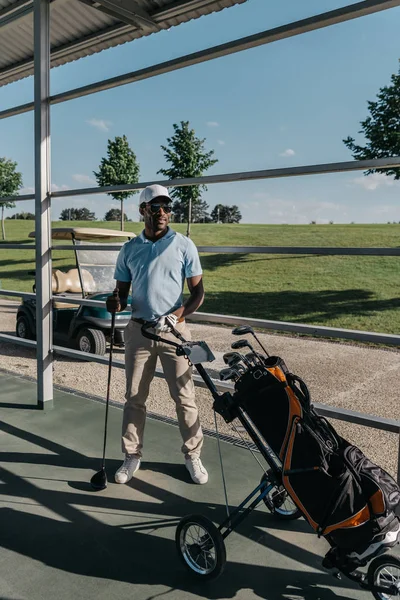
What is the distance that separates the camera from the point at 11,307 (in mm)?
15039

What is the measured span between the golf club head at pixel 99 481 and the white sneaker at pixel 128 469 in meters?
0.09

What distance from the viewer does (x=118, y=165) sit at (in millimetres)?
22781

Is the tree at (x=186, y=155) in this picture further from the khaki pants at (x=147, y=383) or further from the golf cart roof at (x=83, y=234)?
the khaki pants at (x=147, y=383)

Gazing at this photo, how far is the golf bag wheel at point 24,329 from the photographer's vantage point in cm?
740

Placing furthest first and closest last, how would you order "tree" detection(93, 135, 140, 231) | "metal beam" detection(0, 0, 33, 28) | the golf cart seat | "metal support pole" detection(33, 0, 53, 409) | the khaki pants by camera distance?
"tree" detection(93, 135, 140, 231) → the golf cart seat → "metal beam" detection(0, 0, 33, 28) → "metal support pole" detection(33, 0, 53, 409) → the khaki pants

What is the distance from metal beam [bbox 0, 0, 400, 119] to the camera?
240cm

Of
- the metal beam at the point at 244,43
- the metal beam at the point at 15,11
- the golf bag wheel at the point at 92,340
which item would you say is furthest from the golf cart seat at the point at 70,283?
the metal beam at the point at 244,43

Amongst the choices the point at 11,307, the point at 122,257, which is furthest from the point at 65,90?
the point at 11,307

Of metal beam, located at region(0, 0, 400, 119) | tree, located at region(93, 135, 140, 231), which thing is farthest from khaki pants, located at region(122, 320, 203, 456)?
tree, located at region(93, 135, 140, 231)

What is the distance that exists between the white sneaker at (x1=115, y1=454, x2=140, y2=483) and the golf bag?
1.10m

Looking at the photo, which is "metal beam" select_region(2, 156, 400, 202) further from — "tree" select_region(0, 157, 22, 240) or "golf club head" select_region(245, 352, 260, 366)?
"tree" select_region(0, 157, 22, 240)

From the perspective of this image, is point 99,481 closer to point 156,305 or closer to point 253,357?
point 156,305

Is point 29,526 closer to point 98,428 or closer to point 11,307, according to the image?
point 98,428

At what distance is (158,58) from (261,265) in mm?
21786
